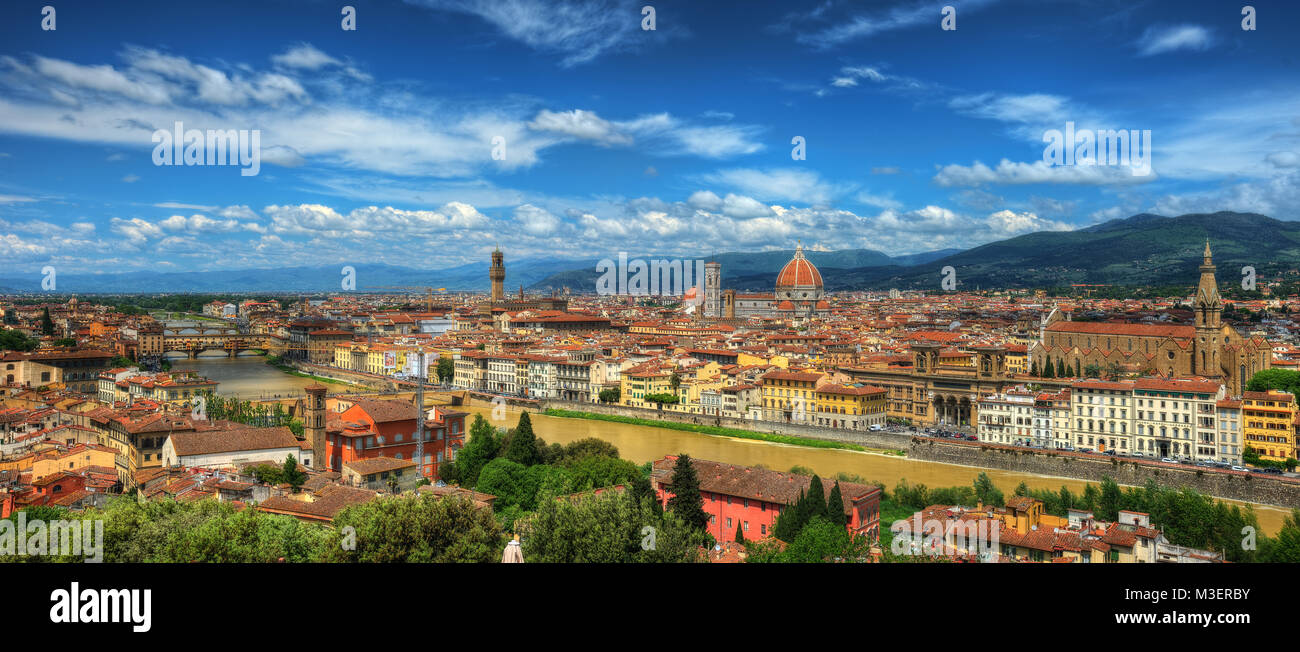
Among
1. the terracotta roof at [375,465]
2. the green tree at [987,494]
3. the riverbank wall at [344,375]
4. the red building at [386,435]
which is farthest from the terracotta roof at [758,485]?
the riverbank wall at [344,375]

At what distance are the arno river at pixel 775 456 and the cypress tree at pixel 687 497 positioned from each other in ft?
15.8

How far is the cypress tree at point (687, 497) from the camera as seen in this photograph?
24.1ft

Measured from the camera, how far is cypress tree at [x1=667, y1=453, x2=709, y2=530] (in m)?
7.35

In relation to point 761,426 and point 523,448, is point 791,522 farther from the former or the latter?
point 761,426

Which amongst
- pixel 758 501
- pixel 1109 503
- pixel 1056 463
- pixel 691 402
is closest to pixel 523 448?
pixel 758 501

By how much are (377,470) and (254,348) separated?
96.8 ft

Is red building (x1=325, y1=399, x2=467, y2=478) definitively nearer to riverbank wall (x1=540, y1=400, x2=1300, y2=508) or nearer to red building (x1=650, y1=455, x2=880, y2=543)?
red building (x1=650, y1=455, x2=880, y2=543)

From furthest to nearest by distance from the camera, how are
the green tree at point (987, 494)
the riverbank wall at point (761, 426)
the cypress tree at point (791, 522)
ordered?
1. the riverbank wall at point (761, 426)
2. the green tree at point (987, 494)
3. the cypress tree at point (791, 522)

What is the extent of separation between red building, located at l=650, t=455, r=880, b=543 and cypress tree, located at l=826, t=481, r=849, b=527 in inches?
11.0

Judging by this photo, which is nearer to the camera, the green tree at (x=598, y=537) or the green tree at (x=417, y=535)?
the green tree at (x=417, y=535)

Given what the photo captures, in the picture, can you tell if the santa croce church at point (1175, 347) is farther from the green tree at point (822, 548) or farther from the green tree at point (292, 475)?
the green tree at point (292, 475)

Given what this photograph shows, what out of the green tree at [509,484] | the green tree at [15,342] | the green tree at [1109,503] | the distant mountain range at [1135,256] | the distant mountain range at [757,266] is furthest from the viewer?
the distant mountain range at [757,266]
